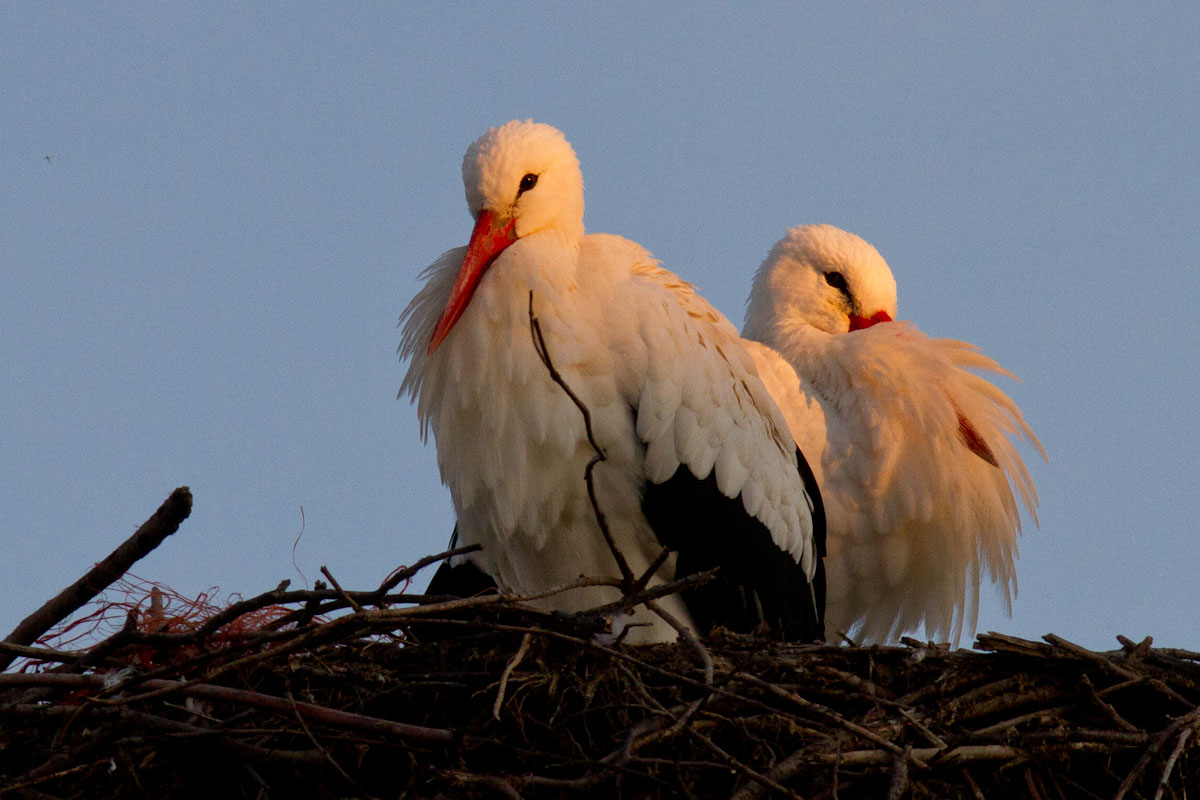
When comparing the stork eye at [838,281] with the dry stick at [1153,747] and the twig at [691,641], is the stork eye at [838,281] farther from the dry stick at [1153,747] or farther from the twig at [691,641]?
the twig at [691,641]

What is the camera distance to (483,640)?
2.77 metres

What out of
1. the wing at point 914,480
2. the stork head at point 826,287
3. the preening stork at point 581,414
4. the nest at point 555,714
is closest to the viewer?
the nest at point 555,714

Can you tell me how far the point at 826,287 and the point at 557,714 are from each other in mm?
2392

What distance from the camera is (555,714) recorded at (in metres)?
2.62

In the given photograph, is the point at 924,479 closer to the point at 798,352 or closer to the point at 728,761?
the point at 798,352

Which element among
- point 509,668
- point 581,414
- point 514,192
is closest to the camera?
point 509,668

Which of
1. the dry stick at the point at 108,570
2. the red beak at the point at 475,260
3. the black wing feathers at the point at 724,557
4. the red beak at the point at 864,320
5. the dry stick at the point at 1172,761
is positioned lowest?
the dry stick at the point at 108,570

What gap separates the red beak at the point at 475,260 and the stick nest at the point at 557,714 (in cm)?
74

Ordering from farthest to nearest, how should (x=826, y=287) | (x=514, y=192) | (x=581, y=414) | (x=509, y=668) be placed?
(x=826, y=287), (x=514, y=192), (x=581, y=414), (x=509, y=668)

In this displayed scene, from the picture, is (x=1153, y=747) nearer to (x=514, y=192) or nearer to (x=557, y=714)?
(x=557, y=714)


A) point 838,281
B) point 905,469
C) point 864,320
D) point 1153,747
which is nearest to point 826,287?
point 838,281

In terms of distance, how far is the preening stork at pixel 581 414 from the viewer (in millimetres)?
3260

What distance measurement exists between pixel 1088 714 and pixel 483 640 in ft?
3.44

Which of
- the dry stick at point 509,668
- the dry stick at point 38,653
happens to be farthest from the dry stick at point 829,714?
the dry stick at point 38,653
